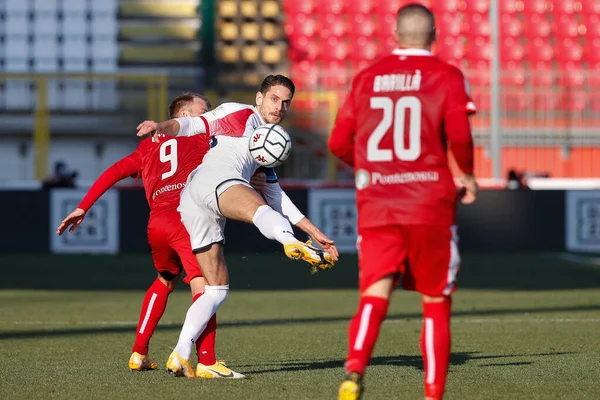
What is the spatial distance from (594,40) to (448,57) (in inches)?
170

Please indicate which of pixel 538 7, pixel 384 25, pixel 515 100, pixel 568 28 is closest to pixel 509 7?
pixel 538 7

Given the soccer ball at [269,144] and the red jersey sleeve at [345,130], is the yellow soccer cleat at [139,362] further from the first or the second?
the red jersey sleeve at [345,130]

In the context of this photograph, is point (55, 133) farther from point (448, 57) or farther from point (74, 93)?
point (448, 57)

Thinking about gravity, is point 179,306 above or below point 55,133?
below

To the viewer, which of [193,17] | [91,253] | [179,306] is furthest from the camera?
[193,17]

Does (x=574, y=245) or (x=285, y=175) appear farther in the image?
(x=285, y=175)

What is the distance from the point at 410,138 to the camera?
4.99 meters

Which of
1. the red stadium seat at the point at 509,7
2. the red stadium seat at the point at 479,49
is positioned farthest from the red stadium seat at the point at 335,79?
the red stadium seat at the point at 509,7

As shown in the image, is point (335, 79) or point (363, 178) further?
point (335, 79)

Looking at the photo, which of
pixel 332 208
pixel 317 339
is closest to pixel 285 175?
pixel 332 208

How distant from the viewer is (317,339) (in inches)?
353

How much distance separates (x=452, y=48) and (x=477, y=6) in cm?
176

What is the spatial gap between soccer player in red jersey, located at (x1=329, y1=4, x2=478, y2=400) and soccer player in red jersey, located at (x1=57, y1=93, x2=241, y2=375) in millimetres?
2128

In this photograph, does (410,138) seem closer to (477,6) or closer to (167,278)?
(167,278)
